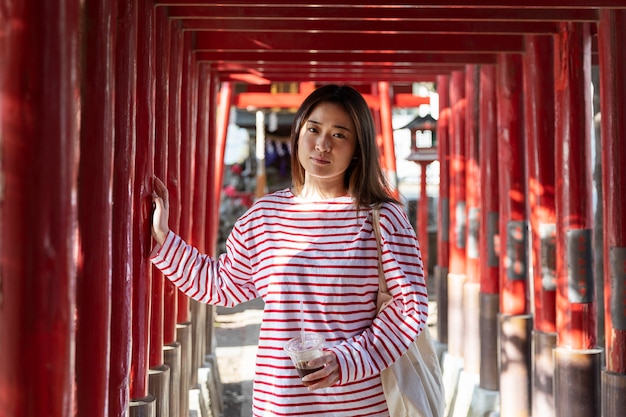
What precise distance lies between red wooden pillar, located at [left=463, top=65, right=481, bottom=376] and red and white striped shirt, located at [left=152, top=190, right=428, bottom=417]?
533cm

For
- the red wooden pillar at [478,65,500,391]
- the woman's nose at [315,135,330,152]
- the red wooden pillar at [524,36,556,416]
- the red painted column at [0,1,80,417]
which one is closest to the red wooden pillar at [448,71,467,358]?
the red wooden pillar at [478,65,500,391]

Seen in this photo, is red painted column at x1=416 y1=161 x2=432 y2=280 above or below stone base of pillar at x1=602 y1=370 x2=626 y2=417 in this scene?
above

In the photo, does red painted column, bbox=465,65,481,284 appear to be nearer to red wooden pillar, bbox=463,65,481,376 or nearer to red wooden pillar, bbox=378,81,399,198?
red wooden pillar, bbox=463,65,481,376

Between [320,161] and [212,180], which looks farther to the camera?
[212,180]

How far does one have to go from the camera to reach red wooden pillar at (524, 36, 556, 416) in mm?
5781

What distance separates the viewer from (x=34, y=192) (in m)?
2.19

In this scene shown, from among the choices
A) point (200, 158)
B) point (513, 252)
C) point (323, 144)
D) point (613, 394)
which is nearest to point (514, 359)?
point (513, 252)

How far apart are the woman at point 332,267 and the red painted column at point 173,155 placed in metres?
2.15

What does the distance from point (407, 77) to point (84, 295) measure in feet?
23.0

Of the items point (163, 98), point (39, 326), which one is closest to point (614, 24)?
point (163, 98)

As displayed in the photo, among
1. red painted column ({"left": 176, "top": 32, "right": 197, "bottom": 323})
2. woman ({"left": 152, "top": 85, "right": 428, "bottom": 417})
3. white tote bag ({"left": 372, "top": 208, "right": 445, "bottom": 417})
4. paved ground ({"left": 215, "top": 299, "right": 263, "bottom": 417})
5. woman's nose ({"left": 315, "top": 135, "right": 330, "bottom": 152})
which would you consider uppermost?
red painted column ({"left": 176, "top": 32, "right": 197, "bottom": 323})

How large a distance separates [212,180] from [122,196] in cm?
602

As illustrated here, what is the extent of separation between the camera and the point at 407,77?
31.3 ft

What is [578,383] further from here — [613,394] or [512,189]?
[512,189]
